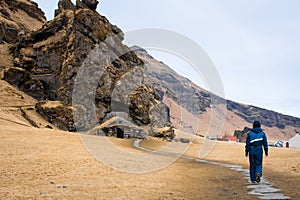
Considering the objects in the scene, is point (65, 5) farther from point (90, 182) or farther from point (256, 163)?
point (256, 163)

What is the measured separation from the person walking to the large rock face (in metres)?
46.3

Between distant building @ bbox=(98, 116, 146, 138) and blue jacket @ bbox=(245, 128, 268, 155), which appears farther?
distant building @ bbox=(98, 116, 146, 138)

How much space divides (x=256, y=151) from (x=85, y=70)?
5528cm

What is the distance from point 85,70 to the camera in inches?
2581

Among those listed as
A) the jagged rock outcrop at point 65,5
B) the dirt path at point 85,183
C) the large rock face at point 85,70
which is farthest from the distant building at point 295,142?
the jagged rock outcrop at point 65,5

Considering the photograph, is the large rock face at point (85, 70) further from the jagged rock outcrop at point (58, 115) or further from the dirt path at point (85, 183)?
the dirt path at point (85, 183)

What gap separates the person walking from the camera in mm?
14125

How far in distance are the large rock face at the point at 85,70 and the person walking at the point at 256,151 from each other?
152ft

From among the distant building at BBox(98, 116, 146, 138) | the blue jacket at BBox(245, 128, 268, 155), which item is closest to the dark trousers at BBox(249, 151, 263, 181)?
the blue jacket at BBox(245, 128, 268, 155)

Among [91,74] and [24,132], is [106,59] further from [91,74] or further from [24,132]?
[24,132]

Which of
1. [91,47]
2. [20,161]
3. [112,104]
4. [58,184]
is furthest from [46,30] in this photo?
[58,184]

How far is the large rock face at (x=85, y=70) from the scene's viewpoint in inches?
2554

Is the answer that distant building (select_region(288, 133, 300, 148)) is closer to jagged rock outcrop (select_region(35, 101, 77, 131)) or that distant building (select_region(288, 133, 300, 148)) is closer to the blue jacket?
jagged rock outcrop (select_region(35, 101, 77, 131))

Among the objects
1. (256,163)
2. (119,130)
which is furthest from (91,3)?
(256,163)
